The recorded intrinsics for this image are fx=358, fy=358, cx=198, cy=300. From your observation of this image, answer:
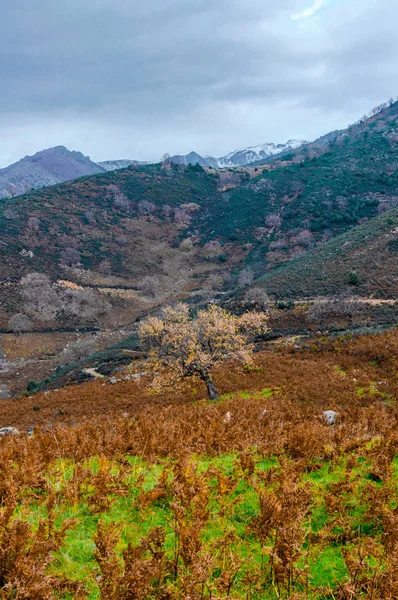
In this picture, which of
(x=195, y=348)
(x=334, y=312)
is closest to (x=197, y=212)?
(x=334, y=312)

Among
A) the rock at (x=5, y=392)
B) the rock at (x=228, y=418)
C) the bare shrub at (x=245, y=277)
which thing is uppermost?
the rock at (x=228, y=418)

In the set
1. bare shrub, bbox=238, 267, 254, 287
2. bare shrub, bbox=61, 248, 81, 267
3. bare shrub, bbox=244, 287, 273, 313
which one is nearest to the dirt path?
bare shrub, bbox=244, 287, 273, 313

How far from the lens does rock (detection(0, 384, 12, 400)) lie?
99.5 feet

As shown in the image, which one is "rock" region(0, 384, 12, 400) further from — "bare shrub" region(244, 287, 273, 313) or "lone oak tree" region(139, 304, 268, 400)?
"bare shrub" region(244, 287, 273, 313)

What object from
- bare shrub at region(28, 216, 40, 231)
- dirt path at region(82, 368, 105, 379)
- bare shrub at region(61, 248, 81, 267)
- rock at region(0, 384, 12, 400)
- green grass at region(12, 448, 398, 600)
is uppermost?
bare shrub at region(28, 216, 40, 231)

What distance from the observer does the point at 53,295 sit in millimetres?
60812

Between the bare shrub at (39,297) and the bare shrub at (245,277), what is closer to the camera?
the bare shrub at (39,297)

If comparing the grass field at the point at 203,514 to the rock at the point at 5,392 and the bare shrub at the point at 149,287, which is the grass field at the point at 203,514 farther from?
the bare shrub at the point at 149,287

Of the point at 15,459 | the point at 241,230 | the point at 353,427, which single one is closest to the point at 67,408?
the point at 15,459

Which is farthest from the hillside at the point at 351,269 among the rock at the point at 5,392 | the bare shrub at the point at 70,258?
the bare shrub at the point at 70,258

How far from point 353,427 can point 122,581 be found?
671 cm

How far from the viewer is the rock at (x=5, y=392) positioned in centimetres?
3031

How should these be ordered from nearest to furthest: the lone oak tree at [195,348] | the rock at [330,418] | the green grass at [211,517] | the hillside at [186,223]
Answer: the green grass at [211,517]
the rock at [330,418]
the lone oak tree at [195,348]
the hillside at [186,223]

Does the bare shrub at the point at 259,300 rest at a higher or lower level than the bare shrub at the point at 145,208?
lower
